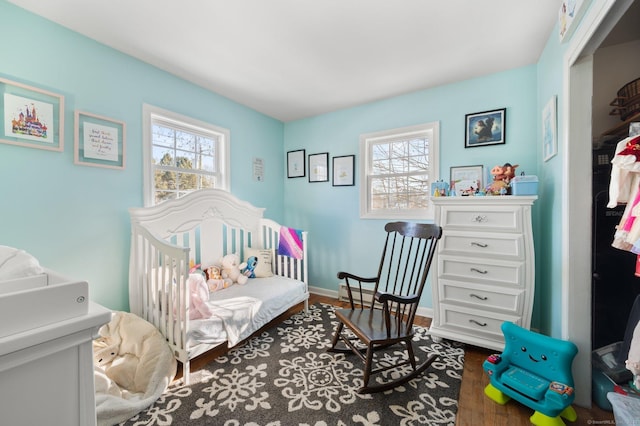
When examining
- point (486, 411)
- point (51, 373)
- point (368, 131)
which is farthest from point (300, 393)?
point (368, 131)

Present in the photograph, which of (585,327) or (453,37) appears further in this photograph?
(453,37)

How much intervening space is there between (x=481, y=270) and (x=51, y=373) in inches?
91.6

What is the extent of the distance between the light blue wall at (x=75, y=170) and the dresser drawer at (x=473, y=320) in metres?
2.59

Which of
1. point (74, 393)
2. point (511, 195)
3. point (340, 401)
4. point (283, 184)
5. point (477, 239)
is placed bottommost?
point (340, 401)

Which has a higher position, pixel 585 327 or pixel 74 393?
pixel 74 393

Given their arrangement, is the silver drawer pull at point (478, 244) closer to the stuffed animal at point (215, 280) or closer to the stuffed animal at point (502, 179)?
the stuffed animal at point (502, 179)

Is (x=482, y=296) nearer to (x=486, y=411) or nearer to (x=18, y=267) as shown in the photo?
(x=486, y=411)

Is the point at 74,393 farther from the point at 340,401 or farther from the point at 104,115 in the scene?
the point at 104,115

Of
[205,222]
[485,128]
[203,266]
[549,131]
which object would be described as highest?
[485,128]

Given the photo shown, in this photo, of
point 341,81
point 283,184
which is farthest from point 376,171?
point 283,184

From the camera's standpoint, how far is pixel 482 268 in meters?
1.99

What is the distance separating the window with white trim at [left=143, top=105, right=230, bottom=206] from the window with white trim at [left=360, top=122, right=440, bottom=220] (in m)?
1.63

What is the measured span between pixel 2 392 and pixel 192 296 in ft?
4.30

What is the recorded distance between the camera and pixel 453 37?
6.33 ft
